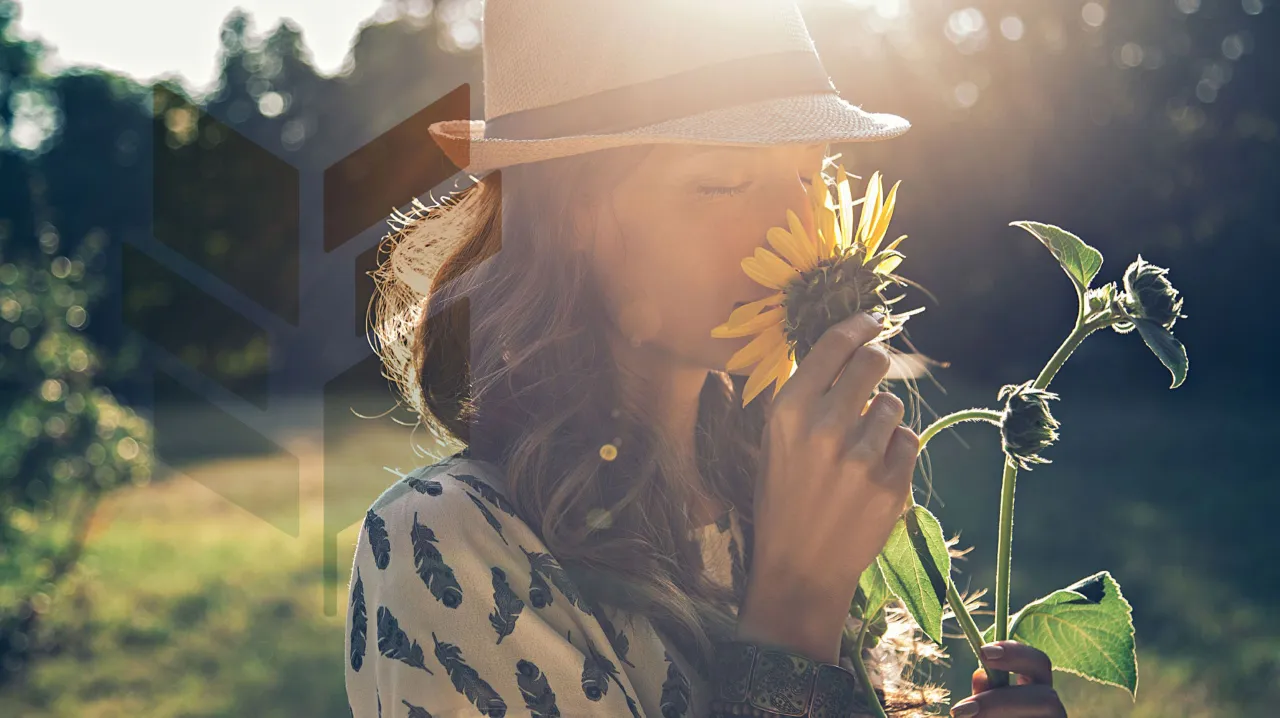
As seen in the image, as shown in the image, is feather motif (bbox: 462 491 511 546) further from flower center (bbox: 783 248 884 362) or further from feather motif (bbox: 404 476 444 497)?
flower center (bbox: 783 248 884 362)

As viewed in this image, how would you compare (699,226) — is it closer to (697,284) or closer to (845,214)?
(697,284)

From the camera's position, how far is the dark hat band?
156 centimetres

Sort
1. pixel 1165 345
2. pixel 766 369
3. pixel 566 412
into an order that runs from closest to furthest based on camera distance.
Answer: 1. pixel 1165 345
2. pixel 766 369
3. pixel 566 412

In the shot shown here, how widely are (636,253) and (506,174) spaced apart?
1.14 feet

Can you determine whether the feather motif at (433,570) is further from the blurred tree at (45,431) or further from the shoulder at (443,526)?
the blurred tree at (45,431)

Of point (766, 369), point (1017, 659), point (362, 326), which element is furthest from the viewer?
point (362, 326)

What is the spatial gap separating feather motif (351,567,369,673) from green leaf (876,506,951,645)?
670 millimetres

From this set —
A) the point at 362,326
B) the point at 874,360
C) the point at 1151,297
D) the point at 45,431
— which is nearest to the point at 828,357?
the point at 874,360

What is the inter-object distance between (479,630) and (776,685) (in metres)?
0.36

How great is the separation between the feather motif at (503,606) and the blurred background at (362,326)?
0.52 m

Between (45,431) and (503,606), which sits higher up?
(503,606)

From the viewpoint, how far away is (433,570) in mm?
1444

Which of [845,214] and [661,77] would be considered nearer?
[845,214]

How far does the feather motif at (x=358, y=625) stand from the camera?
1498mm
